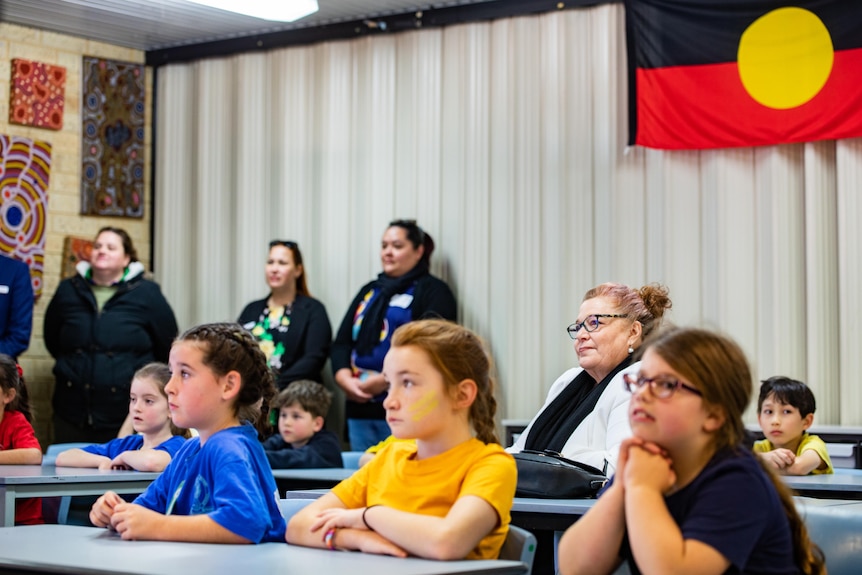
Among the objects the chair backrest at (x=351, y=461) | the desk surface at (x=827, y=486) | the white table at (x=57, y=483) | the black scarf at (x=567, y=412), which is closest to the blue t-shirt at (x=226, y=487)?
the white table at (x=57, y=483)

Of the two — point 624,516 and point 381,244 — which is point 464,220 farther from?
point 624,516

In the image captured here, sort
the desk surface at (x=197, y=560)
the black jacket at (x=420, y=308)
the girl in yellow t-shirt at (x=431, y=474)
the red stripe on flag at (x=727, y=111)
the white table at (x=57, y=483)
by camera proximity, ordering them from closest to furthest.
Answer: the desk surface at (x=197, y=560) < the girl in yellow t-shirt at (x=431, y=474) < the white table at (x=57, y=483) < the red stripe on flag at (x=727, y=111) < the black jacket at (x=420, y=308)

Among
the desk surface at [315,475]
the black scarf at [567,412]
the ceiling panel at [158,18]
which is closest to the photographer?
the black scarf at [567,412]

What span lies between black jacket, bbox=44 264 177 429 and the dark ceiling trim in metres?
1.53

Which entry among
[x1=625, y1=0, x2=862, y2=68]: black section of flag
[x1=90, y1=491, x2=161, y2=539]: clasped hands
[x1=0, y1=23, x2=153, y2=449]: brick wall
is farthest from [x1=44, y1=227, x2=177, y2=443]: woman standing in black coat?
[x1=90, y1=491, x2=161, y2=539]: clasped hands

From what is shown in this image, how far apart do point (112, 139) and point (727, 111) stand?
12.2ft

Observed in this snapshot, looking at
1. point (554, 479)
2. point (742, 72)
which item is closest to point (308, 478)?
point (554, 479)

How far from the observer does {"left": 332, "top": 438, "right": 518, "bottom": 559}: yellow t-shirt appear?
212 centimetres

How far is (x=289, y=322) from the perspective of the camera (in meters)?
6.46

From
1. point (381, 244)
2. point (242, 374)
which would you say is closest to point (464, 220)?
point (381, 244)

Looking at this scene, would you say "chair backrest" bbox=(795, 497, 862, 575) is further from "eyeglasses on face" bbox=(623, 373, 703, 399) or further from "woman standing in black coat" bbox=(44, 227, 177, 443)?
"woman standing in black coat" bbox=(44, 227, 177, 443)

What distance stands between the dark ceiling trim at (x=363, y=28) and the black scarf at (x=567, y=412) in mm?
3095

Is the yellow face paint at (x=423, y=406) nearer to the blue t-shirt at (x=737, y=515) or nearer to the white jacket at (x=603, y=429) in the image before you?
the blue t-shirt at (x=737, y=515)

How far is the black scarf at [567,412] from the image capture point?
3.42 metres
